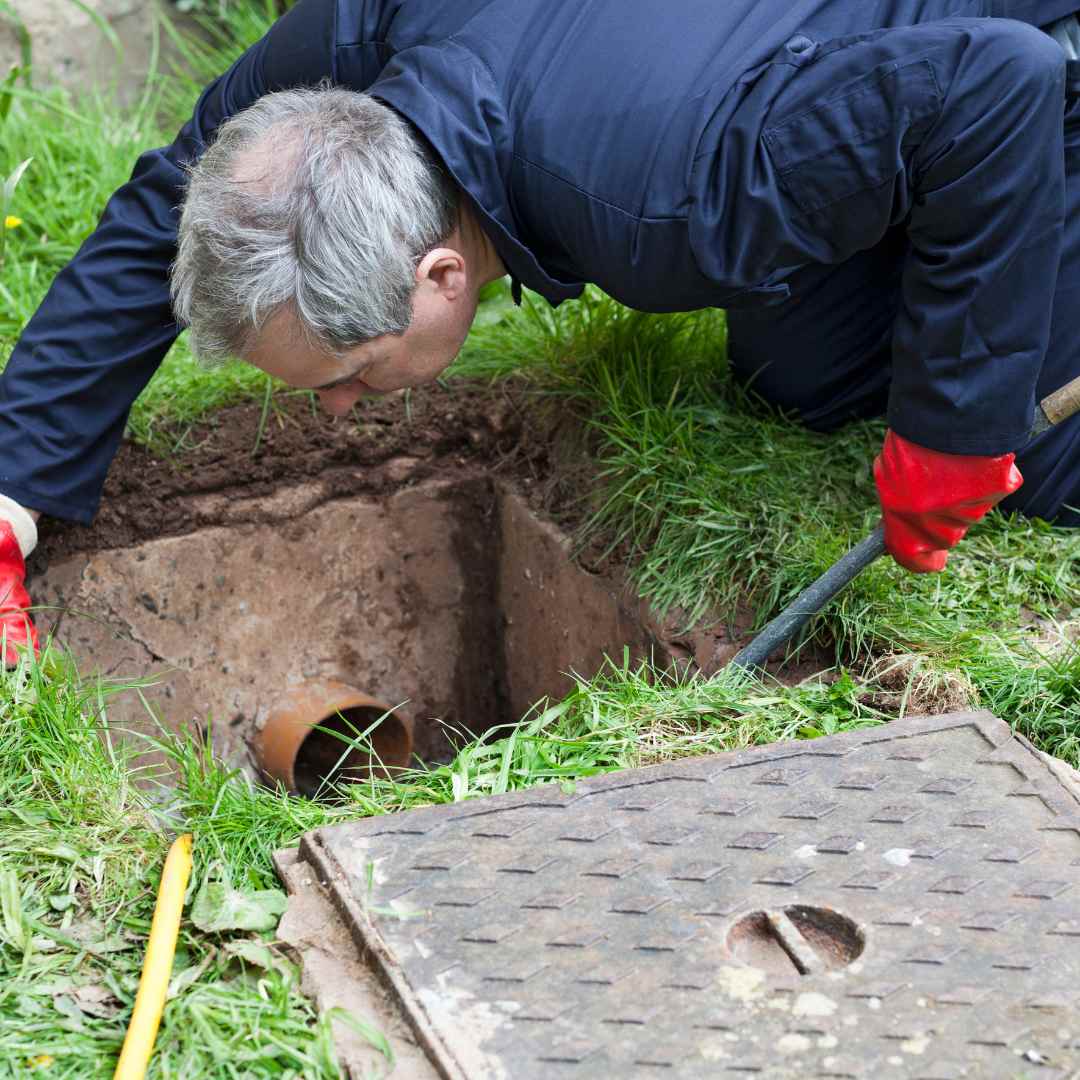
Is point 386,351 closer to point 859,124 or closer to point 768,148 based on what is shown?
point 768,148

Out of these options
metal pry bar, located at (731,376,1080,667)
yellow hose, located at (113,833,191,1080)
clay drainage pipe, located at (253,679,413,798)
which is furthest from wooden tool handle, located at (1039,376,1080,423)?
yellow hose, located at (113,833,191,1080)

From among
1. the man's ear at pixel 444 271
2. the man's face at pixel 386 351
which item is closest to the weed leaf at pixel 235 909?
the man's face at pixel 386 351

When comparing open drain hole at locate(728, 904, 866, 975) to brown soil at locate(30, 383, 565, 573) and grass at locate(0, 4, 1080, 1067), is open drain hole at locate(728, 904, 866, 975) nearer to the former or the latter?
grass at locate(0, 4, 1080, 1067)

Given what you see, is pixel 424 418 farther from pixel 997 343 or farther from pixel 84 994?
pixel 84 994

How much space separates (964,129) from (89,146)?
2.30m

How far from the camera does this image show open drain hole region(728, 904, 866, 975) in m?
1.46

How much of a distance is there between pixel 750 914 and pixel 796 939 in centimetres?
6

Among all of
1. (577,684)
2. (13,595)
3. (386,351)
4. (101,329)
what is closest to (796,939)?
(577,684)

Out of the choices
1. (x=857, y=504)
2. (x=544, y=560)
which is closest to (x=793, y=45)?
(x=857, y=504)

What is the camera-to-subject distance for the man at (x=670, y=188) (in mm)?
1807

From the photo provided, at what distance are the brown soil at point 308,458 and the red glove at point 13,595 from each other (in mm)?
234

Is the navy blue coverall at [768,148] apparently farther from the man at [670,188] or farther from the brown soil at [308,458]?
the brown soil at [308,458]

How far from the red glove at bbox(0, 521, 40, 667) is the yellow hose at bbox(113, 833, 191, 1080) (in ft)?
1.97

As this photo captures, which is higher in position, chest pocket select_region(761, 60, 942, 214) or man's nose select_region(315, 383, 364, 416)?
chest pocket select_region(761, 60, 942, 214)
